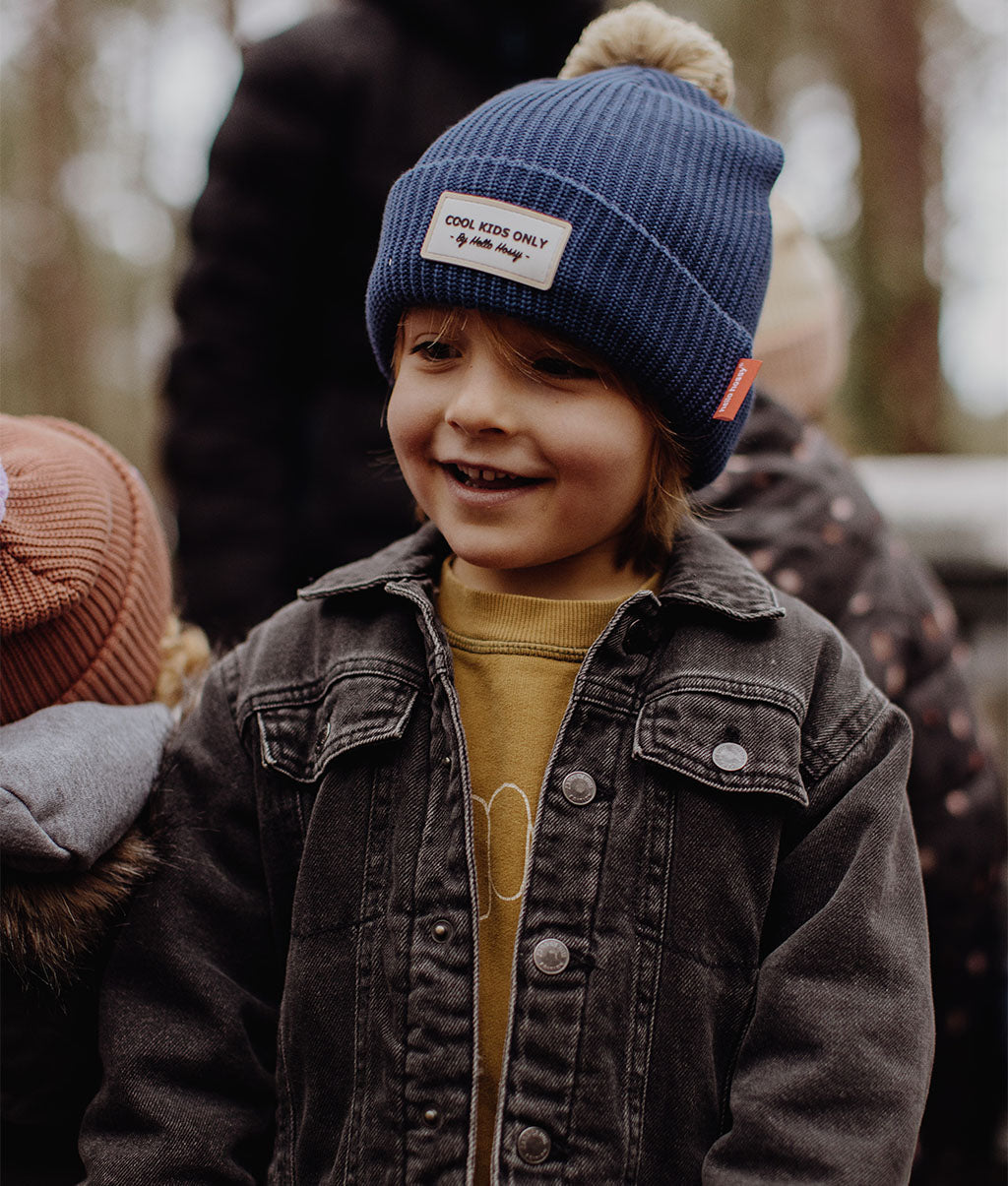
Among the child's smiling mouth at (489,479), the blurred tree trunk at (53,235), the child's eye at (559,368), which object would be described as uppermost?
the child's eye at (559,368)

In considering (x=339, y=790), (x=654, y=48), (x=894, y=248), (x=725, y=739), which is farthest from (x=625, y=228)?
(x=894, y=248)

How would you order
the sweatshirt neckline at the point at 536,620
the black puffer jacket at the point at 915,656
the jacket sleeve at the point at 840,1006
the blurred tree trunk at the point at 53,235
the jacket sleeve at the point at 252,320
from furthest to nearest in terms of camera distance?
1. the blurred tree trunk at the point at 53,235
2. the jacket sleeve at the point at 252,320
3. the black puffer jacket at the point at 915,656
4. the sweatshirt neckline at the point at 536,620
5. the jacket sleeve at the point at 840,1006

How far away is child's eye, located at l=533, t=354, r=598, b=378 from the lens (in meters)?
1.36

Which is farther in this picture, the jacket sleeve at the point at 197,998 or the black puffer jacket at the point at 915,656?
the black puffer jacket at the point at 915,656

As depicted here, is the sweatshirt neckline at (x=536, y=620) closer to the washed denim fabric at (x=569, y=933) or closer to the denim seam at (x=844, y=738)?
the washed denim fabric at (x=569, y=933)

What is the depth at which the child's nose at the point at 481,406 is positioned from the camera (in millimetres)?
1300

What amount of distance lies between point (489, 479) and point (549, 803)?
0.40 m

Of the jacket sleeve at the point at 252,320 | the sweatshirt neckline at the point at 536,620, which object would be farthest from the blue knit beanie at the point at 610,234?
the jacket sleeve at the point at 252,320

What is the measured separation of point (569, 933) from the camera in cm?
129

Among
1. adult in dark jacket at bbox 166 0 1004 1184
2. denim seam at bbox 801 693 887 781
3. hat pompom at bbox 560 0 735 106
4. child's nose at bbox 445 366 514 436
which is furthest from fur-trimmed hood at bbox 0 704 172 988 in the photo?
hat pompom at bbox 560 0 735 106

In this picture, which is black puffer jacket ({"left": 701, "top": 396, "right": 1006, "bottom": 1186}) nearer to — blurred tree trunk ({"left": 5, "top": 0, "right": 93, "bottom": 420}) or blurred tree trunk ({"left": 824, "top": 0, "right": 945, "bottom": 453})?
blurred tree trunk ({"left": 824, "top": 0, "right": 945, "bottom": 453})

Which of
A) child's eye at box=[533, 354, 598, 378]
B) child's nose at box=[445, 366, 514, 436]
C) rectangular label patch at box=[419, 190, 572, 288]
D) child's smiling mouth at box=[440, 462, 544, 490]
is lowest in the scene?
child's smiling mouth at box=[440, 462, 544, 490]

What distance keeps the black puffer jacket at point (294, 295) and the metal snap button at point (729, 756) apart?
130cm

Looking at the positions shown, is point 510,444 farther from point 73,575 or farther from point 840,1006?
point 840,1006
